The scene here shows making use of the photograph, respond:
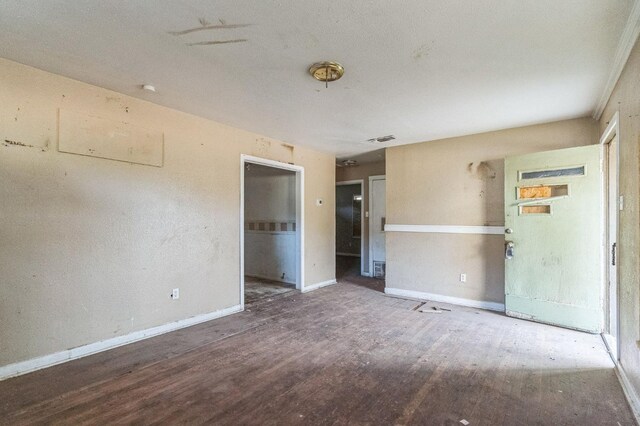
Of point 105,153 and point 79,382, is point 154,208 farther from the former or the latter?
point 79,382

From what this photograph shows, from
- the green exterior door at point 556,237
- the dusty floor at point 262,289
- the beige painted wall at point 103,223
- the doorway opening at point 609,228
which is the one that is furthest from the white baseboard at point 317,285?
the doorway opening at point 609,228

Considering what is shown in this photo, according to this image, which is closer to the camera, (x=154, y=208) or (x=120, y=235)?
(x=120, y=235)

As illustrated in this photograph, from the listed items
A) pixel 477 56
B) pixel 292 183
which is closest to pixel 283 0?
pixel 477 56

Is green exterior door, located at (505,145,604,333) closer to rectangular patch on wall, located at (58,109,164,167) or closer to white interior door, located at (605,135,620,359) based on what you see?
white interior door, located at (605,135,620,359)

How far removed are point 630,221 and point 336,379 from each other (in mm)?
2289

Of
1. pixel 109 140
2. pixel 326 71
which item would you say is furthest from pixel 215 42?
pixel 109 140

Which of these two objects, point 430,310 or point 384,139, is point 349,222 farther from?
point 430,310

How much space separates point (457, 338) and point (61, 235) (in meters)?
3.74

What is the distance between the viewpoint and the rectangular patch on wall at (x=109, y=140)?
259cm

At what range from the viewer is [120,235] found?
288 centimetres

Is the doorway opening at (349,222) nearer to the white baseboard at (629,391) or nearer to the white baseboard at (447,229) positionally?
the white baseboard at (447,229)

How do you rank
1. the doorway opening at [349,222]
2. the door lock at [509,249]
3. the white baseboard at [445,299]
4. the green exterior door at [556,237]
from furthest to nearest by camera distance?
the doorway opening at [349,222] → the white baseboard at [445,299] → the door lock at [509,249] → the green exterior door at [556,237]

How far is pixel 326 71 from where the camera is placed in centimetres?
235

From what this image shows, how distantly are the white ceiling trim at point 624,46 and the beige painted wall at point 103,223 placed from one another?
3.61m
